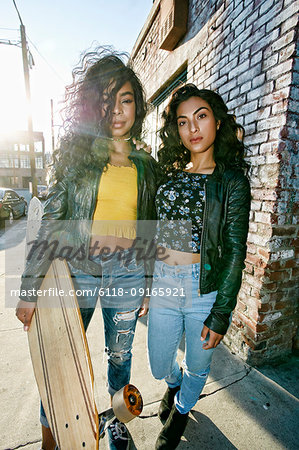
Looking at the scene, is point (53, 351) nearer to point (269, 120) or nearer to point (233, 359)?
point (233, 359)

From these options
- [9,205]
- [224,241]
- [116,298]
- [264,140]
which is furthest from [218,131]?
[9,205]

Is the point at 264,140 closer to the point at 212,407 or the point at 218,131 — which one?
the point at 218,131

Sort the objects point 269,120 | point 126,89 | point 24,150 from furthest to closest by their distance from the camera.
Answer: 1. point 24,150
2. point 269,120
3. point 126,89

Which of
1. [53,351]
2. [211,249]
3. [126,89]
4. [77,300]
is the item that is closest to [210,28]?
[126,89]

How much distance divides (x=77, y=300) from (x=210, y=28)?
306 cm

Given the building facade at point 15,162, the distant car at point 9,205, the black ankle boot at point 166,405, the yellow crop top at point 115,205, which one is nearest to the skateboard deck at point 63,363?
the yellow crop top at point 115,205

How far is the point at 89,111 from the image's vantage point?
1485 mm

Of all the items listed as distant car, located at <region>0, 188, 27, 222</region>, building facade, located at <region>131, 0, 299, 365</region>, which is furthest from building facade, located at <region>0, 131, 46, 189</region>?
building facade, located at <region>131, 0, 299, 365</region>

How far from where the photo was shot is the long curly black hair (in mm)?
1408

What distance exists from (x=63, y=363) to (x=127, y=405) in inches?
18.1

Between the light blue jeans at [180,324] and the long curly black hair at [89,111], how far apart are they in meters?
0.81

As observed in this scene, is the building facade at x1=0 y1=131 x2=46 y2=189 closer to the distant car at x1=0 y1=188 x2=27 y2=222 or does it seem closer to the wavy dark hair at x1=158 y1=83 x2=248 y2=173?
the distant car at x1=0 y1=188 x2=27 y2=222

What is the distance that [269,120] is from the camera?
5.88 ft

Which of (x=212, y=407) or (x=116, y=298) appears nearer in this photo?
(x=116, y=298)
